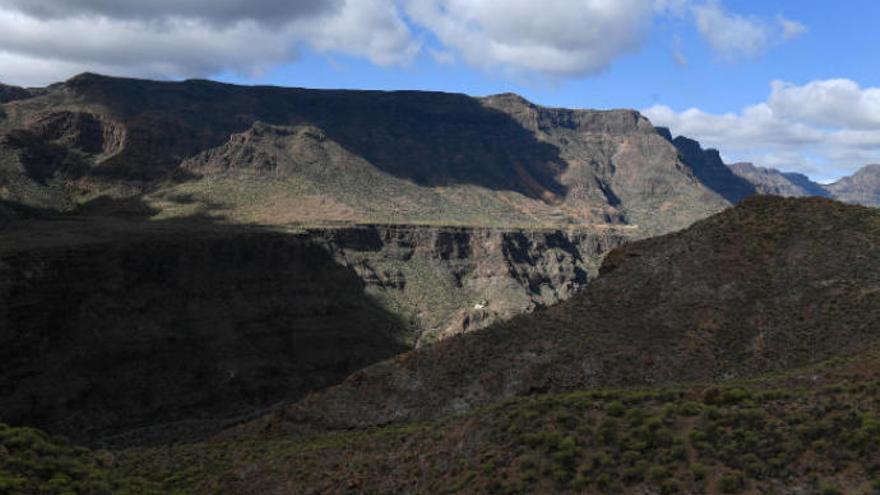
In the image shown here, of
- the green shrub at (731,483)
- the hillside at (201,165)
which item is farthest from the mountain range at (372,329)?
the hillside at (201,165)

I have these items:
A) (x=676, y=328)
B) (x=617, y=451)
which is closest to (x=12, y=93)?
(x=676, y=328)

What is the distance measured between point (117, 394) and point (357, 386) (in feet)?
134

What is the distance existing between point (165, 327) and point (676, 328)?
2438 inches

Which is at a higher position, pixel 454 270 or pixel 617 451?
pixel 617 451

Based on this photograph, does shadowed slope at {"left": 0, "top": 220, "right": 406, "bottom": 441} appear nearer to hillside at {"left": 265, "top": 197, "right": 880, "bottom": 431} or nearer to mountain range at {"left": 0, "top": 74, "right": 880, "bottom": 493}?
mountain range at {"left": 0, "top": 74, "right": 880, "bottom": 493}

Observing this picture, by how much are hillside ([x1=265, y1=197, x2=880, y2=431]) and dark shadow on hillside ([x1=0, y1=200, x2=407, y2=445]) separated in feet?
83.9

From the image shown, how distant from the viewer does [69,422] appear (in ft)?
242

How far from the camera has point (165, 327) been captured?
294ft

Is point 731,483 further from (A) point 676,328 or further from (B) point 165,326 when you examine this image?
(B) point 165,326

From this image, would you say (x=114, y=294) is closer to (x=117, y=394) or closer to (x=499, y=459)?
(x=117, y=394)

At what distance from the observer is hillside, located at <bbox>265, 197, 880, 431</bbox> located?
46844 mm

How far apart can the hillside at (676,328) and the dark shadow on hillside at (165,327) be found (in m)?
25.6

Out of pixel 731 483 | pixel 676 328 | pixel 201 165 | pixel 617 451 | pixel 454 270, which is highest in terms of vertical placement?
pixel 201 165

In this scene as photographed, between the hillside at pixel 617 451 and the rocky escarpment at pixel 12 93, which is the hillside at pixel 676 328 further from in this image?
the rocky escarpment at pixel 12 93
